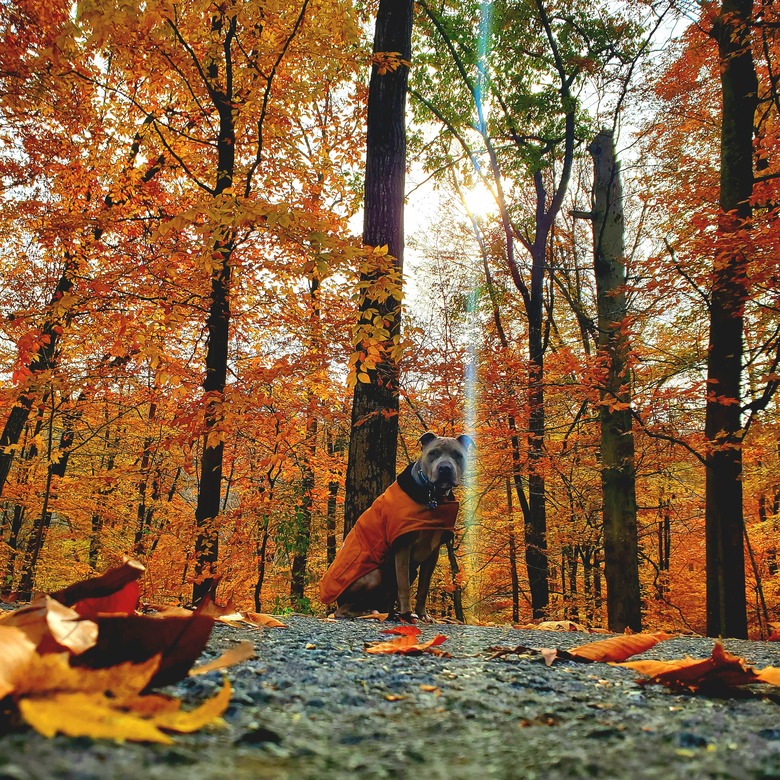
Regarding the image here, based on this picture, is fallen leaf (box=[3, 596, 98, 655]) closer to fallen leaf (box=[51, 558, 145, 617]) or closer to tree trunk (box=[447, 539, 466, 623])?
fallen leaf (box=[51, 558, 145, 617])

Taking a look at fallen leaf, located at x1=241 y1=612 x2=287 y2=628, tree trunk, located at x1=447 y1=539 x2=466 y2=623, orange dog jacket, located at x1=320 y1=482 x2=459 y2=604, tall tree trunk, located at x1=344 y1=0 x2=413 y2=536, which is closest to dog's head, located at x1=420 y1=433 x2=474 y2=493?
orange dog jacket, located at x1=320 y1=482 x2=459 y2=604

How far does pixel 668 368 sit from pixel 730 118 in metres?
6.08

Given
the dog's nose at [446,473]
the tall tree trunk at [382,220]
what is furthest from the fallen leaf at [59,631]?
the tall tree trunk at [382,220]

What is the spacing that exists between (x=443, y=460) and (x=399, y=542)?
830 millimetres

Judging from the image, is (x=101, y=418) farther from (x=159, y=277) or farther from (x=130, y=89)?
(x=159, y=277)

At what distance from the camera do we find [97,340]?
34.7 ft

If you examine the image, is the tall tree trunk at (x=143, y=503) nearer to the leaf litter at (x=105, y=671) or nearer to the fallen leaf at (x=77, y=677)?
the leaf litter at (x=105, y=671)

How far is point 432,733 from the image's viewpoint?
881 millimetres

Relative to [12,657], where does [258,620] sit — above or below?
below

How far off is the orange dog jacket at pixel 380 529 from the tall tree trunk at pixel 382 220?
137cm

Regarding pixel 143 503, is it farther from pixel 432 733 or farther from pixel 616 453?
pixel 432 733

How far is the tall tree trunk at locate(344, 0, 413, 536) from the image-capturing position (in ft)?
20.3

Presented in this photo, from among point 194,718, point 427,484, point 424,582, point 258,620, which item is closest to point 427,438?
point 427,484

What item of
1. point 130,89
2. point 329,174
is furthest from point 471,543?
point 130,89
